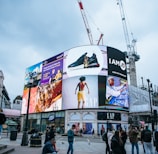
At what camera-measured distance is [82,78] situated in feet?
160

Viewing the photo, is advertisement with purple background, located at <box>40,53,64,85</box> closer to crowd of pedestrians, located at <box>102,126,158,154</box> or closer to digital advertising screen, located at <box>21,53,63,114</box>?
digital advertising screen, located at <box>21,53,63,114</box>

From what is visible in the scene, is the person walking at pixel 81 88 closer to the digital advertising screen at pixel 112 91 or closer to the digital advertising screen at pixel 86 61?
the digital advertising screen at pixel 86 61

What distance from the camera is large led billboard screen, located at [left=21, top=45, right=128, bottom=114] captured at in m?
47.4

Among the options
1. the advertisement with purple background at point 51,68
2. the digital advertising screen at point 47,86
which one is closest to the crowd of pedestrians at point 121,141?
the digital advertising screen at point 47,86

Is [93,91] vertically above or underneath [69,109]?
above

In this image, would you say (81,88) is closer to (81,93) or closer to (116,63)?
(81,93)

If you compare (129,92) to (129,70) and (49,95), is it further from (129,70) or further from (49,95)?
(129,70)

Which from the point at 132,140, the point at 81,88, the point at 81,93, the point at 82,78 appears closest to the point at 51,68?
the point at 82,78

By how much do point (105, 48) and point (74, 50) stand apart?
26.2ft

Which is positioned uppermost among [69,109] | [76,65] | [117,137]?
[76,65]

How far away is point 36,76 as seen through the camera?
6469 centimetres

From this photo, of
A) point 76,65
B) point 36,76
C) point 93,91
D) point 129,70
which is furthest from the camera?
point 129,70

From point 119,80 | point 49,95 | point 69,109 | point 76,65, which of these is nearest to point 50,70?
point 49,95

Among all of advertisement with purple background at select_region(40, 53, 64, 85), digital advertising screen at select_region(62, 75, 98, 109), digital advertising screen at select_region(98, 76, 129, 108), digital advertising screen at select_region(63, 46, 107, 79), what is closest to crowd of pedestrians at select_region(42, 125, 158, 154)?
digital advertising screen at select_region(62, 75, 98, 109)
